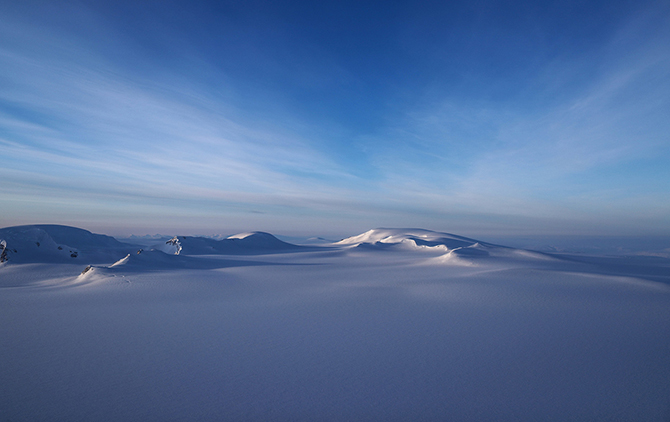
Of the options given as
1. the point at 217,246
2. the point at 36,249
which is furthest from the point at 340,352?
the point at 217,246

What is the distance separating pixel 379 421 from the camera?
14.0 ft

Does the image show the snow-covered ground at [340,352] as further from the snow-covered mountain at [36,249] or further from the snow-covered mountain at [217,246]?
the snow-covered mountain at [217,246]

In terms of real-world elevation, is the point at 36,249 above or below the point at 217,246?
above

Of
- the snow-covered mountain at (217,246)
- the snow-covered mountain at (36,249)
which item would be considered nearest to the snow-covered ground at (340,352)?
the snow-covered mountain at (36,249)

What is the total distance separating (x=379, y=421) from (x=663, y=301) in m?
11.7

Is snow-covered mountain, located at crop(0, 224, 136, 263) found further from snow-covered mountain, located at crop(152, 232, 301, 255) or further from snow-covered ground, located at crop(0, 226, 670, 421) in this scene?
snow-covered ground, located at crop(0, 226, 670, 421)

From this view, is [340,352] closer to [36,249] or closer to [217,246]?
[36,249]

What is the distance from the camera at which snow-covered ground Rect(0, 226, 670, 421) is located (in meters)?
4.55

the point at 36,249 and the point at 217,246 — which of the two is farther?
the point at 217,246

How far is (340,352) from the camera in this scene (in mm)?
6395

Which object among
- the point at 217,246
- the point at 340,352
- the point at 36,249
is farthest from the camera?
the point at 217,246

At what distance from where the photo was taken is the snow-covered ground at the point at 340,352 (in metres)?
4.55

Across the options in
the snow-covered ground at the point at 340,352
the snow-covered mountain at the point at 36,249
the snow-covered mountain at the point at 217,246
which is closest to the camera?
the snow-covered ground at the point at 340,352

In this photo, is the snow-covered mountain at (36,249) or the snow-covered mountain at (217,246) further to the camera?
the snow-covered mountain at (217,246)
